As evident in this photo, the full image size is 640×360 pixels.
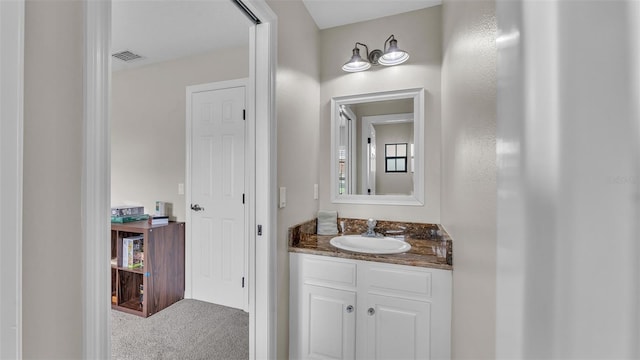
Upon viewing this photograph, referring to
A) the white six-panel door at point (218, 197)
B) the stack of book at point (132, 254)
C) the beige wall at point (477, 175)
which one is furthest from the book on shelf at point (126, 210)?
the beige wall at point (477, 175)

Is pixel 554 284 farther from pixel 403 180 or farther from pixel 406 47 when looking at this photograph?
pixel 406 47

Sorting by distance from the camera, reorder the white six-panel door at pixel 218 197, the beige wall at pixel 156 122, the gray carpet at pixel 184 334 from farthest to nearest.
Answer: the beige wall at pixel 156 122, the white six-panel door at pixel 218 197, the gray carpet at pixel 184 334

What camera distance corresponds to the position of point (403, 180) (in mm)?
1970

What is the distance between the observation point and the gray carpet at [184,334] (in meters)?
1.91

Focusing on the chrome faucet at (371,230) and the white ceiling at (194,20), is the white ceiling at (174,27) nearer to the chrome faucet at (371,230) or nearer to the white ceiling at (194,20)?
the white ceiling at (194,20)

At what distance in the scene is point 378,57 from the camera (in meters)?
1.94

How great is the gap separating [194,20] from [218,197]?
154cm

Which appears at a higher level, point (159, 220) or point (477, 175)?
point (477, 175)

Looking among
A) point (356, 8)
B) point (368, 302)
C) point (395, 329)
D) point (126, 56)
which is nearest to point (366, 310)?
point (368, 302)

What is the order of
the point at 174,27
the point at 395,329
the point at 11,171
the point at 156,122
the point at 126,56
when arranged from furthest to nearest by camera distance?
the point at 156,122 → the point at 126,56 → the point at 174,27 → the point at 395,329 → the point at 11,171

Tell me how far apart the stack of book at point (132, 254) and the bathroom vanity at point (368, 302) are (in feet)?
5.68

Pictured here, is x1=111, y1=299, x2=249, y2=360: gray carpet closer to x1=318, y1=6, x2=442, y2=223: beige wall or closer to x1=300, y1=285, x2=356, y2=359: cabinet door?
x1=300, y1=285, x2=356, y2=359: cabinet door

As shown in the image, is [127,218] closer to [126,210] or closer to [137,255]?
[126,210]

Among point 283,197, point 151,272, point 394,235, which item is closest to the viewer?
point 283,197
